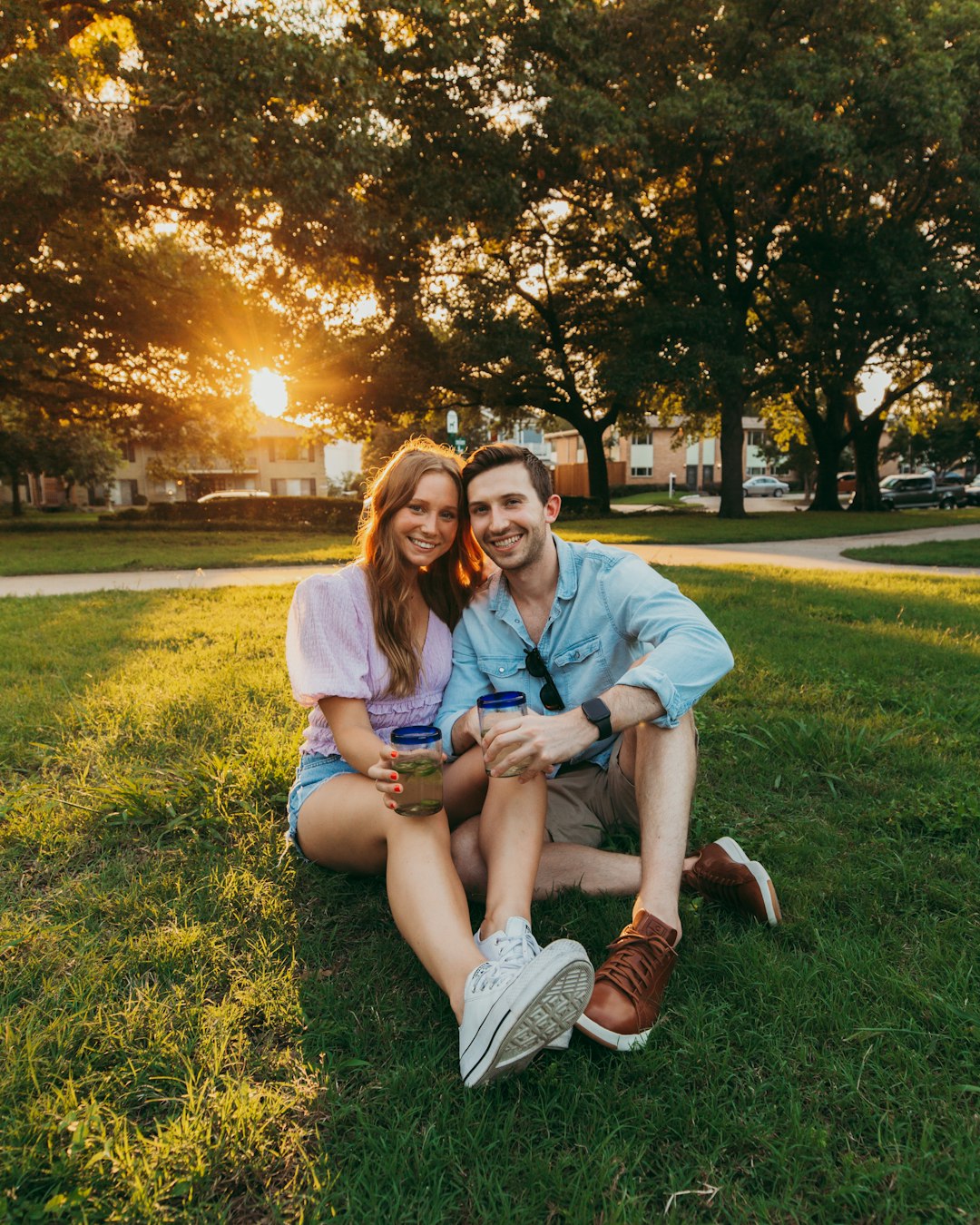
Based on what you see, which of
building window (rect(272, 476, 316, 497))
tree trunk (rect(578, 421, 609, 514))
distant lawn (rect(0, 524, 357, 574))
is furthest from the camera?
building window (rect(272, 476, 316, 497))

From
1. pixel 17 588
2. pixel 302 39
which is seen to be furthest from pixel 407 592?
pixel 302 39

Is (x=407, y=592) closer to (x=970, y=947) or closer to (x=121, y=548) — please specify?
(x=970, y=947)

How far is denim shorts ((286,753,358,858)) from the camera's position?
9.34 feet

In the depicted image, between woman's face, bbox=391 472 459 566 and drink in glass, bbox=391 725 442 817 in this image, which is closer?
drink in glass, bbox=391 725 442 817

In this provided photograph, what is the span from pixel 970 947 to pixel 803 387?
82.0 feet

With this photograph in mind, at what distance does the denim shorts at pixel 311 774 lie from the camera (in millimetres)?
2848

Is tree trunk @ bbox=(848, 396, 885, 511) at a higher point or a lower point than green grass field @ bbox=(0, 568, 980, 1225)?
higher

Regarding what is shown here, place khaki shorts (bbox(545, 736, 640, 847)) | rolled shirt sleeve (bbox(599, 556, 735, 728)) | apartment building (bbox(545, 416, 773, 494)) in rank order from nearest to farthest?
rolled shirt sleeve (bbox(599, 556, 735, 728)), khaki shorts (bbox(545, 736, 640, 847)), apartment building (bbox(545, 416, 773, 494))

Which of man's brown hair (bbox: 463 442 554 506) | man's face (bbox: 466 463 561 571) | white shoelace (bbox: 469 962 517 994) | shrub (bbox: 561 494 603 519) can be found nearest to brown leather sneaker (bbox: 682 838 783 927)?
white shoelace (bbox: 469 962 517 994)

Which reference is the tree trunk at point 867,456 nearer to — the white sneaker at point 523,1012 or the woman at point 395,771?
the woman at point 395,771

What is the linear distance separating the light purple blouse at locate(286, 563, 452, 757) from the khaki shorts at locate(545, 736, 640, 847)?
0.59m

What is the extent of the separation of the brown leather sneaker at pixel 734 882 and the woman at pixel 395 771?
636 millimetres

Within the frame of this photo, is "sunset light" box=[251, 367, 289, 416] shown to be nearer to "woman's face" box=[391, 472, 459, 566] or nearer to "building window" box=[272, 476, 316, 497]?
"woman's face" box=[391, 472, 459, 566]

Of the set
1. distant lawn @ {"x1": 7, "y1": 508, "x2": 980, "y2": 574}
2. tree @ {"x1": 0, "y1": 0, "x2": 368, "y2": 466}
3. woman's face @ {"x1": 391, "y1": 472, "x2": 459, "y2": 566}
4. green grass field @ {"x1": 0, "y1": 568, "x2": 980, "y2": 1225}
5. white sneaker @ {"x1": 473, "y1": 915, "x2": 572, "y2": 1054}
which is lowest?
green grass field @ {"x1": 0, "y1": 568, "x2": 980, "y2": 1225}
